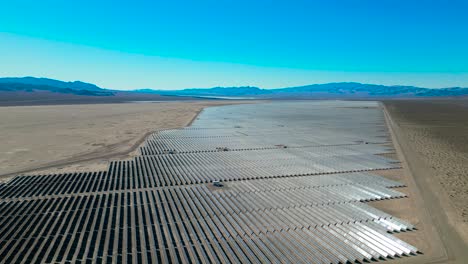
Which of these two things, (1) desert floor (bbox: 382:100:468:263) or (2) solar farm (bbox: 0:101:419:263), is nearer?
(2) solar farm (bbox: 0:101:419:263)

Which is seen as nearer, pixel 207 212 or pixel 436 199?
pixel 207 212

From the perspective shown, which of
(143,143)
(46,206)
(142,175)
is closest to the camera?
(46,206)

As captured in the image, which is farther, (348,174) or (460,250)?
(348,174)

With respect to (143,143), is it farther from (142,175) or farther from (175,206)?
(175,206)

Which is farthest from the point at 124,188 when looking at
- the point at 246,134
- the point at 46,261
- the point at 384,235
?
the point at 246,134

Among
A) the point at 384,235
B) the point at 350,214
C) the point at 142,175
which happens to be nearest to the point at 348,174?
→ the point at 350,214

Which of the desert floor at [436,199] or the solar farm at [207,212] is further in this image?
the desert floor at [436,199]

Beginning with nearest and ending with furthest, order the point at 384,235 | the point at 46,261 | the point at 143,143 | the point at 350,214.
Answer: the point at 46,261
the point at 384,235
the point at 350,214
the point at 143,143
